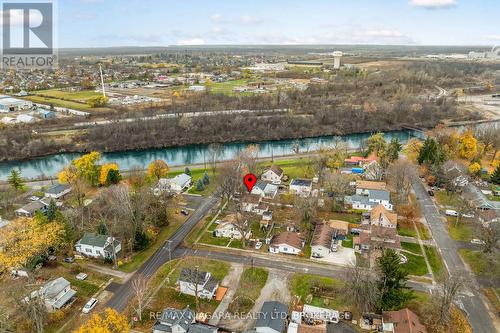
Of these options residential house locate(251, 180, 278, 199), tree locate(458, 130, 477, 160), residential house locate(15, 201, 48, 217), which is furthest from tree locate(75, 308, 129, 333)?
tree locate(458, 130, 477, 160)

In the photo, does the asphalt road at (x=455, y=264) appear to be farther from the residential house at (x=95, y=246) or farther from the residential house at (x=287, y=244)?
the residential house at (x=95, y=246)

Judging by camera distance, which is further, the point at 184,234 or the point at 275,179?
the point at 275,179

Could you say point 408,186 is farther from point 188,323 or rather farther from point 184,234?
point 188,323

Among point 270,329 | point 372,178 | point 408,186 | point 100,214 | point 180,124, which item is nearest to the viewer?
point 270,329

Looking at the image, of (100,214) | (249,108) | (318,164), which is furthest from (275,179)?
(249,108)

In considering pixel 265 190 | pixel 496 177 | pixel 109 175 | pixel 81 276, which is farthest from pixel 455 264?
pixel 109 175
